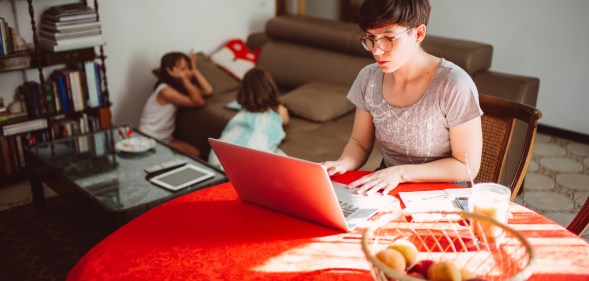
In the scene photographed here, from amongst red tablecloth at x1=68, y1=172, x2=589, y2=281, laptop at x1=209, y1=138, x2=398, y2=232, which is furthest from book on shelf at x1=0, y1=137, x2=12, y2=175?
laptop at x1=209, y1=138, x2=398, y2=232

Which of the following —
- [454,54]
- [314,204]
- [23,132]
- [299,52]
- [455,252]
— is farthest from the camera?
[299,52]

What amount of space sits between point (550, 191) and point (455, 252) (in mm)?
2228

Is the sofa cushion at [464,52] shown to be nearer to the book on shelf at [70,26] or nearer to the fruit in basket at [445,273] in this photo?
the book on shelf at [70,26]

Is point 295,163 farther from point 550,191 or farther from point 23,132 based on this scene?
point 23,132

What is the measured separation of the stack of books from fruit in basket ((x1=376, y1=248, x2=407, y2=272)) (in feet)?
9.18

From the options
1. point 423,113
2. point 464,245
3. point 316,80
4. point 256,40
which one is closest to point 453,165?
point 423,113

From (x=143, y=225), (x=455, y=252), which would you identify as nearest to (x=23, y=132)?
(x=143, y=225)

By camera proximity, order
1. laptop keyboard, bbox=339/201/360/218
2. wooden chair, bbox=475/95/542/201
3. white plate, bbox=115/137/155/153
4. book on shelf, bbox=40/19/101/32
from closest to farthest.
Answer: laptop keyboard, bbox=339/201/360/218 < wooden chair, bbox=475/95/542/201 < white plate, bbox=115/137/155/153 < book on shelf, bbox=40/19/101/32

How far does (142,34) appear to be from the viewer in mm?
3820

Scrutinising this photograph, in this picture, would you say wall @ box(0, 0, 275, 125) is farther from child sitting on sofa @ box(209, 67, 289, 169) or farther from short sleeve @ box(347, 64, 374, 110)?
short sleeve @ box(347, 64, 374, 110)

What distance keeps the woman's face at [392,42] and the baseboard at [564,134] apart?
9.15ft

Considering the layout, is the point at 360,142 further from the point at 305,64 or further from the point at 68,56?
the point at 68,56

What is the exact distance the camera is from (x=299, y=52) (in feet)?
12.6

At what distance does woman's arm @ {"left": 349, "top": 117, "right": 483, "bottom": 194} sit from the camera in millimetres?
1492
